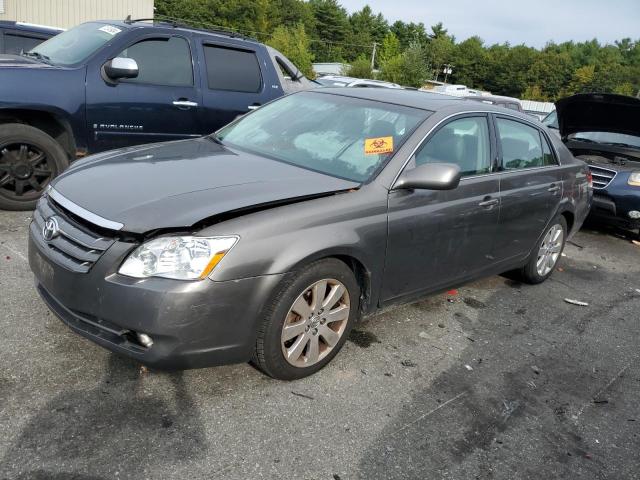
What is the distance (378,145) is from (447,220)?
2.18 ft

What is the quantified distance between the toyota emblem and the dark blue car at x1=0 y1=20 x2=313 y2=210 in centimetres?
259

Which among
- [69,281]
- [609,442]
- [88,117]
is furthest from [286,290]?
[88,117]

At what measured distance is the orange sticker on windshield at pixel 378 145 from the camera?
352 centimetres

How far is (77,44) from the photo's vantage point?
19.0 feet

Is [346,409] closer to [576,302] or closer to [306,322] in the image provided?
[306,322]

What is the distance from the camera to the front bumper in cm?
255

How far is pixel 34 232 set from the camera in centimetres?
314

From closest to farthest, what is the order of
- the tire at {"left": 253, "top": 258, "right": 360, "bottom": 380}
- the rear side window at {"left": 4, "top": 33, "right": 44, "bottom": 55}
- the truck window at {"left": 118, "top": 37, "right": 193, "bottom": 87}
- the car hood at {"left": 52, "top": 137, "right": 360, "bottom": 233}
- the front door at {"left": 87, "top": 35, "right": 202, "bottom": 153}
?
the car hood at {"left": 52, "top": 137, "right": 360, "bottom": 233} < the tire at {"left": 253, "top": 258, "right": 360, "bottom": 380} < the front door at {"left": 87, "top": 35, "right": 202, "bottom": 153} < the truck window at {"left": 118, "top": 37, "right": 193, "bottom": 87} < the rear side window at {"left": 4, "top": 33, "right": 44, "bottom": 55}

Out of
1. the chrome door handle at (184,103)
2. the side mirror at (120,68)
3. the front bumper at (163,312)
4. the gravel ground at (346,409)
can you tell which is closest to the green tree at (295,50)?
the chrome door handle at (184,103)

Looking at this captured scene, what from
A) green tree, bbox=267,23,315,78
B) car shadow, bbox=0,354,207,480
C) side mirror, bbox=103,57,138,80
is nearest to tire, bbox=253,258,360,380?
car shadow, bbox=0,354,207,480

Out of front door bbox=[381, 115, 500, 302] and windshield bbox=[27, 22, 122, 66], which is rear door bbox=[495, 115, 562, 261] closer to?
front door bbox=[381, 115, 500, 302]

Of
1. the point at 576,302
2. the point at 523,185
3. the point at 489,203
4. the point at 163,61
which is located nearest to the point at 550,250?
the point at 576,302

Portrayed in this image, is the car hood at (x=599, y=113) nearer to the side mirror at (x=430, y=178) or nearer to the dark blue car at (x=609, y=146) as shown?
the dark blue car at (x=609, y=146)

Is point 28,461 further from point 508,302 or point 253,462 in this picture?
point 508,302
